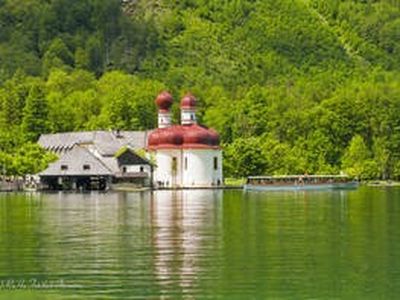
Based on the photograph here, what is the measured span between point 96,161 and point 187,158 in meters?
10.3

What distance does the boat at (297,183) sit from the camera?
9656 centimetres

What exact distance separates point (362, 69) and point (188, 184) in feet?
259

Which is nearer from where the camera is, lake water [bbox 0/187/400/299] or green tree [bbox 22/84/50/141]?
lake water [bbox 0/187/400/299]

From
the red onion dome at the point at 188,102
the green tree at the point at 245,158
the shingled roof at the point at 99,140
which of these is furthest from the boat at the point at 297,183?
the shingled roof at the point at 99,140

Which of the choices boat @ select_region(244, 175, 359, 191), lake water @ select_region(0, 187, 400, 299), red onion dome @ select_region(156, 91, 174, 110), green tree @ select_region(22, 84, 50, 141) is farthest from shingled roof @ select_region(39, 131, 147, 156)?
lake water @ select_region(0, 187, 400, 299)

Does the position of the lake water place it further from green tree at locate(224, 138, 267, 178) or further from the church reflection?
green tree at locate(224, 138, 267, 178)

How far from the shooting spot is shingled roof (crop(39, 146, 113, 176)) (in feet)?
330

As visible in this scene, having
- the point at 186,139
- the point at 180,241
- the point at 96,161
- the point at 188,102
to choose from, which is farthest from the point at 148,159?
the point at 180,241

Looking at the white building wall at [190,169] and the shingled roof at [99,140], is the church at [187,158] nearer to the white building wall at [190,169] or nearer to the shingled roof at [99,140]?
the white building wall at [190,169]

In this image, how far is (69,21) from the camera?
195 meters

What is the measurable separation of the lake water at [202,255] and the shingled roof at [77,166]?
45164mm

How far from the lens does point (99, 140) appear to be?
11531cm

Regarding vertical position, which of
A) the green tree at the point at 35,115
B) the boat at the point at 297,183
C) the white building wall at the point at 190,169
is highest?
the green tree at the point at 35,115

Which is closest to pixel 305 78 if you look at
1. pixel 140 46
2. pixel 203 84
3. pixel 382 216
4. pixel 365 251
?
pixel 203 84
